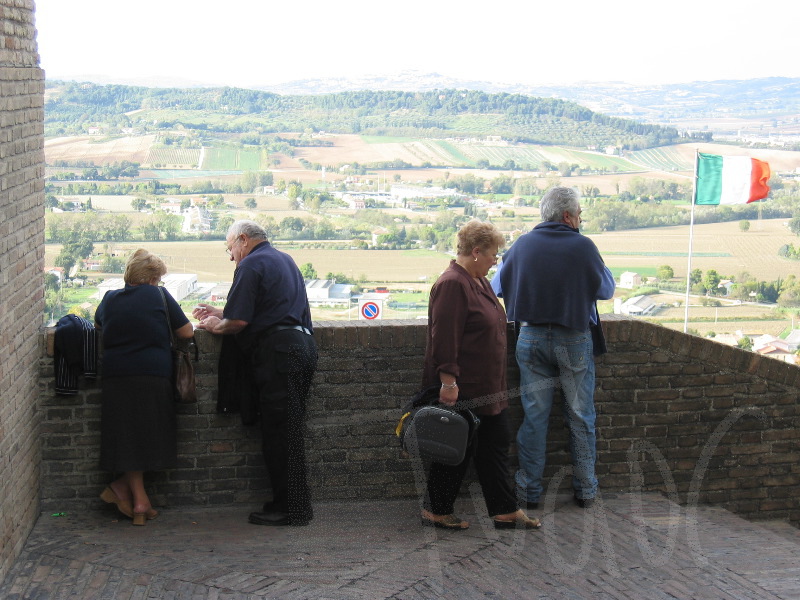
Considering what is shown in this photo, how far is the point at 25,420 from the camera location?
15.1 ft

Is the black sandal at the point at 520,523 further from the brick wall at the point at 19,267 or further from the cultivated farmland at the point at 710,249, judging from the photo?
the cultivated farmland at the point at 710,249

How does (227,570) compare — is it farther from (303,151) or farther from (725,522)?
(303,151)

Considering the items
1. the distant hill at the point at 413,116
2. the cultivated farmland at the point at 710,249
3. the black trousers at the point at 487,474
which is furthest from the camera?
the cultivated farmland at the point at 710,249

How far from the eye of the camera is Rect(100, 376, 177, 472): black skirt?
4.79 meters

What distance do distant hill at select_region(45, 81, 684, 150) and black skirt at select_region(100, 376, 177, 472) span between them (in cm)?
4456

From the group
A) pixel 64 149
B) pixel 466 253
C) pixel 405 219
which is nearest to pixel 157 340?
pixel 466 253

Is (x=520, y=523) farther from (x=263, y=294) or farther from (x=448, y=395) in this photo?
(x=263, y=294)

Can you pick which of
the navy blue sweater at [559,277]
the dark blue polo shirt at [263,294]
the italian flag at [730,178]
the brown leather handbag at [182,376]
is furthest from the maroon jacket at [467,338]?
the italian flag at [730,178]

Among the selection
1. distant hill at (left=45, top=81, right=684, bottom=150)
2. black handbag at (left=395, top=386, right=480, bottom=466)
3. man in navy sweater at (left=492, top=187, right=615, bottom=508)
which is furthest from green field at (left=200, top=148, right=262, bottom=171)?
black handbag at (left=395, top=386, right=480, bottom=466)

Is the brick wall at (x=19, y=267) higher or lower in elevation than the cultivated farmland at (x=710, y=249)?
higher

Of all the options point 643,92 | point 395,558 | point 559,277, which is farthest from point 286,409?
point 643,92

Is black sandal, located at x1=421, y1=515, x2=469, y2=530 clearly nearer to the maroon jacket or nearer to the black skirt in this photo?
the maroon jacket

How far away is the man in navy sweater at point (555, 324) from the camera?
16.7 ft

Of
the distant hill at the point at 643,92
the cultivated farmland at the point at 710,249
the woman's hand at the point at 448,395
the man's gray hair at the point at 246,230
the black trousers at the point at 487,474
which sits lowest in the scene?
the cultivated farmland at the point at 710,249
